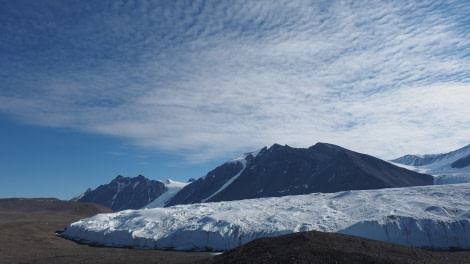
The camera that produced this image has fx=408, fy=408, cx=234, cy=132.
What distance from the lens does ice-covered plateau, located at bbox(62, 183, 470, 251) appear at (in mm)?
40931

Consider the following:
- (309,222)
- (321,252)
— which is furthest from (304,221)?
(321,252)

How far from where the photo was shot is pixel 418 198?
49.3 m

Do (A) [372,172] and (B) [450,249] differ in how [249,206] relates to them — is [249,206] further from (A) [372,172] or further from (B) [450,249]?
(A) [372,172]

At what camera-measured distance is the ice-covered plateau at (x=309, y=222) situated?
40.9 metres

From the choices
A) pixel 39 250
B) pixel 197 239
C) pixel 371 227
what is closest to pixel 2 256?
pixel 39 250

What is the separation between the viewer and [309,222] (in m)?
45.7

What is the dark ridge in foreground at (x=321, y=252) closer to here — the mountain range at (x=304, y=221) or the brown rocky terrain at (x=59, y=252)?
the brown rocky terrain at (x=59, y=252)

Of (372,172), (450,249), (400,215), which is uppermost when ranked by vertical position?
(372,172)

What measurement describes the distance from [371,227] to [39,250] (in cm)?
3502

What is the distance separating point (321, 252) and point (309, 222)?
69.9ft

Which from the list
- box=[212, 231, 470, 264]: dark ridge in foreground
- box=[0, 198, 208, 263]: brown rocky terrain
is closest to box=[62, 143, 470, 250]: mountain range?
box=[0, 198, 208, 263]: brown rocky terrain

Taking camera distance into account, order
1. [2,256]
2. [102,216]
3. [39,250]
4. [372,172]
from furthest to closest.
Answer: [372,172] < [102,216] < [39,250] < [2,256]

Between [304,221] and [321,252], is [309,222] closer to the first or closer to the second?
[304,221]

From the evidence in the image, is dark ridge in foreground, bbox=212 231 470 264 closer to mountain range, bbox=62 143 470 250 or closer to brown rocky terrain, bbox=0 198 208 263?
brown rocky terrain, bbox=0 198 208 263
